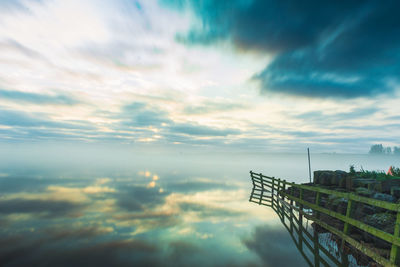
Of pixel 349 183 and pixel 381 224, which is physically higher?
pixel 349 183

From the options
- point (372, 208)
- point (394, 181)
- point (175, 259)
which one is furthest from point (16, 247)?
point (394, 181)

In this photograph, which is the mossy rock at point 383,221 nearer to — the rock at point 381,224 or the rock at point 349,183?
the rock at point 381,224

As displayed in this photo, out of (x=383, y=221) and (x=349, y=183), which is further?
(x=349, y=183)

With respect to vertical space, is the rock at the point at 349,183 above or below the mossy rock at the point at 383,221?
above

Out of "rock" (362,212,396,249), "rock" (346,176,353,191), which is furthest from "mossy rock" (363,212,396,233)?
"rock" (346,176,353,191)

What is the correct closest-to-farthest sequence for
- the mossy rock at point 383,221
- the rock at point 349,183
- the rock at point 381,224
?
the rock at point 381,224, the mossy rock at point 383,221, the rock at point 349,183

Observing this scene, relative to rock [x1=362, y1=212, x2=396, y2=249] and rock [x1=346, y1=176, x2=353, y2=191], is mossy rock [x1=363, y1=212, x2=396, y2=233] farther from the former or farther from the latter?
rock [x1=346, y1=176, x2=353, y2=191]

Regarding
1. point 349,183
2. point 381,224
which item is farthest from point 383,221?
point 349,183

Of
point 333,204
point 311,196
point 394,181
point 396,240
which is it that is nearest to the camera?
point 396,240

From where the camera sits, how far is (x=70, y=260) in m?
13.5

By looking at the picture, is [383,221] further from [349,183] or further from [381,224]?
[349,183]

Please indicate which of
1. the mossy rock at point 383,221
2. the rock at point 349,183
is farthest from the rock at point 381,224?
the rock at point 349,183

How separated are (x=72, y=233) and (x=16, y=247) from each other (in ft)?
17.7

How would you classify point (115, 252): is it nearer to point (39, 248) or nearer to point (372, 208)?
point (39, 248)
